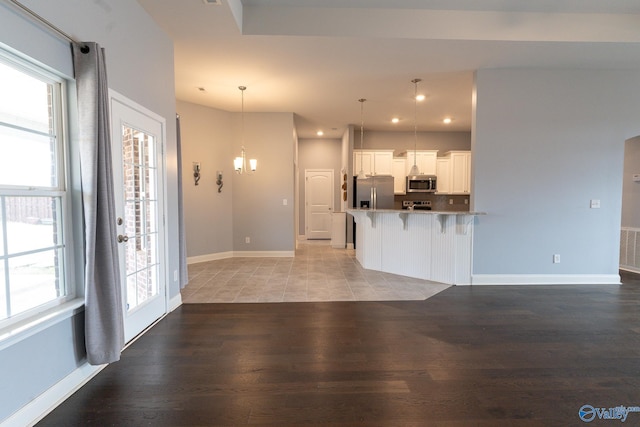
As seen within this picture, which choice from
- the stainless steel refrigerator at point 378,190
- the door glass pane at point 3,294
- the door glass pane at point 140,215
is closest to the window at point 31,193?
the door glass pane at point 3,294

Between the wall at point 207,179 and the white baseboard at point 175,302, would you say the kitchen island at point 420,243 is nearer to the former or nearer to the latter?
the wall at point 207,179

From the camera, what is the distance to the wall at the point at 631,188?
486 centimetres

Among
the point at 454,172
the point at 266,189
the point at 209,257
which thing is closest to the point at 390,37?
the point at 266,189

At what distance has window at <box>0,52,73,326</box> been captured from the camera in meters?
1.53

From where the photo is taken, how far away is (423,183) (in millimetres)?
7137

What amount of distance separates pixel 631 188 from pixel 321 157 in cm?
654

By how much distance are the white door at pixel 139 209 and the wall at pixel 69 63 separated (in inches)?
8.5

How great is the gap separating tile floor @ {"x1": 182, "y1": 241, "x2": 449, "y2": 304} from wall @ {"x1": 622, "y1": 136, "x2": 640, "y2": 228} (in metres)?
3.71

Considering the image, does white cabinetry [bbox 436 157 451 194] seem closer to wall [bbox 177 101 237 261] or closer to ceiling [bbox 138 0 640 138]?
ceiling [bbox 138 0 640 138]

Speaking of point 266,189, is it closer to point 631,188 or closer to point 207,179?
point 207,179

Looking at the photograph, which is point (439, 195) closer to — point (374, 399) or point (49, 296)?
point (374, 399)

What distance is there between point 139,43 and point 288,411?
123 inches

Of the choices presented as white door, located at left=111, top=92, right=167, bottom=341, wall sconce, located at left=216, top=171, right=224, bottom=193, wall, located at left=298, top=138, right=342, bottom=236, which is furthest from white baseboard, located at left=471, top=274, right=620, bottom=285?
wall, located at left=298, top=138, right=342, bottom=236

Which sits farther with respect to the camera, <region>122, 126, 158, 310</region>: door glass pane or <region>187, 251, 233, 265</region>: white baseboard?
<region>187, 251, 233, 265</region>: white baseboard
